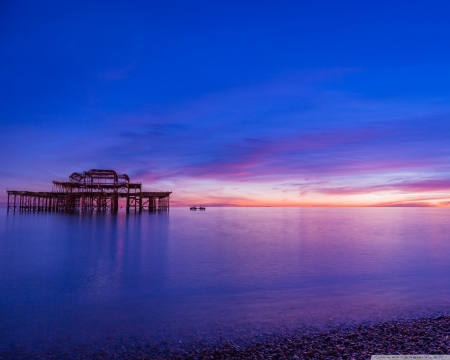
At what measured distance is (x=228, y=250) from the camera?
2561 centimetres

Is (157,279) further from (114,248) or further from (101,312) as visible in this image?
(114,248)

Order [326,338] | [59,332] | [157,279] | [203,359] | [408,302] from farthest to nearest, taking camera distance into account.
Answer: [157,279] < [408,302] < [59,332] < [326,338] < [203,359]

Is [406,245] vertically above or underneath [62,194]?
underneath

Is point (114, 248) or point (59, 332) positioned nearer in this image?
point (59, 332)

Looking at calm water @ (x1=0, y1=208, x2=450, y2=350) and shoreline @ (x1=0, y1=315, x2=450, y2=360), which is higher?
shoreline @ (x1=0, y1=315, x2=450, y2=360)

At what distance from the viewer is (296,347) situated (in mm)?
7113

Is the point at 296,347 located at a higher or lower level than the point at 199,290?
higher

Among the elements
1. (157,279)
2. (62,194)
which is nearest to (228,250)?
(157,279)

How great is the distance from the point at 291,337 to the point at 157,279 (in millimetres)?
8836

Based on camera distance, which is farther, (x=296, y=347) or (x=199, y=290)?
(x=199, y=290)

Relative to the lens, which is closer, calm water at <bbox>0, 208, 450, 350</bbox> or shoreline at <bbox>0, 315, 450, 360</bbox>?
shoreline at <bbox>0, 315, 450, 360</bbox>

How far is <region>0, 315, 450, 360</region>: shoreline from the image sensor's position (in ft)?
21.9

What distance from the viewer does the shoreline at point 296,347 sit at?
21.9ft

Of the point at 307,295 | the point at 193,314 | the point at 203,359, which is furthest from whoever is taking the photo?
the point at 307,295
